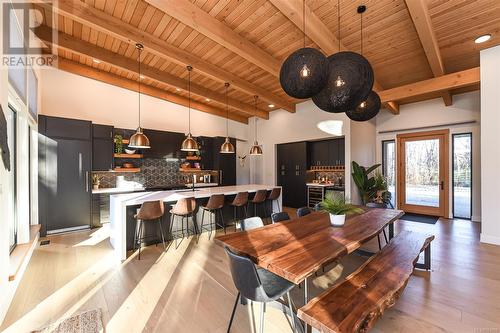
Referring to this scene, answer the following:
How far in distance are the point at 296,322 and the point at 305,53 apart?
222 centimetres

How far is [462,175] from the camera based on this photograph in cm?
541

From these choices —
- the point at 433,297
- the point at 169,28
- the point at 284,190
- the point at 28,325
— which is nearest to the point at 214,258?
the point at 28,325

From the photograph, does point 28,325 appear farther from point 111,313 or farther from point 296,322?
point 296,322

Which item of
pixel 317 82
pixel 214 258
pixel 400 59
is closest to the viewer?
pixel 317 82

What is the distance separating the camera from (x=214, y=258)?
3234 millimetres

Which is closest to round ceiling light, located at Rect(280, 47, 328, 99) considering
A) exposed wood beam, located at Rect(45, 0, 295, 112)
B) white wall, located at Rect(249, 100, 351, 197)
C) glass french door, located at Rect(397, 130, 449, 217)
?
exposed wood beam, located at Rect(45, 0, 295, 112)

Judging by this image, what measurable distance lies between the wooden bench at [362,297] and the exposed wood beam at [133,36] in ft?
13.6

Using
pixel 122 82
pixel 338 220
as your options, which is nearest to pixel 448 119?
pixel 338 220

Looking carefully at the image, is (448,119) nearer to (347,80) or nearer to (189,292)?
(347,80)

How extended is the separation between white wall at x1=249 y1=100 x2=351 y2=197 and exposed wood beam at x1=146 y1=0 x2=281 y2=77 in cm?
263

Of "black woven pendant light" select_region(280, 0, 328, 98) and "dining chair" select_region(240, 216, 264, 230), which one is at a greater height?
"black woven pendant light" select_region(280, 0, 328, 98)

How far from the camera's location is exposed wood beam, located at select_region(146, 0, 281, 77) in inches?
108

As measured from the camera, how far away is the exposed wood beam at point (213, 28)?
2.73m

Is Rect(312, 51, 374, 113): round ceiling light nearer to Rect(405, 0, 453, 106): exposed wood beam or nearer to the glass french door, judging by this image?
Rect(405, 0, 453, 106): exposed wood beam
